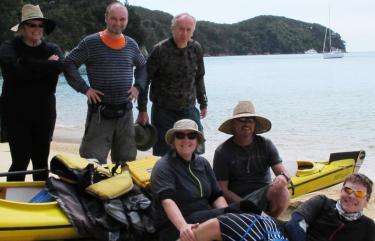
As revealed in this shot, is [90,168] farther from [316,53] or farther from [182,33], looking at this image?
[316,53]

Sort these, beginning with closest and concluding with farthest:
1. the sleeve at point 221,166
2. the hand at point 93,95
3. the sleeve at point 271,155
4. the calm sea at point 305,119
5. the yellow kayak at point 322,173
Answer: the sleeve at point 221,166 < the sleeve at point 271,155 < the hand at point 93,95 < the yellow kayak at point 322,173 < the calm sea at point 305,119

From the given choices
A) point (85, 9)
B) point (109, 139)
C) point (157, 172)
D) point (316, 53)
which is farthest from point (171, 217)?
point (316, 53)

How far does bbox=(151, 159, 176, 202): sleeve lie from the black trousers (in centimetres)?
123

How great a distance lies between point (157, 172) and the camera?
3457 mm

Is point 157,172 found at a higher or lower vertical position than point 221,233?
higher

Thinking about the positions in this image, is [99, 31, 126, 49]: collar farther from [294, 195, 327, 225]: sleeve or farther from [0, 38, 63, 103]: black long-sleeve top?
[294, 195, 327, 225]: sleeve

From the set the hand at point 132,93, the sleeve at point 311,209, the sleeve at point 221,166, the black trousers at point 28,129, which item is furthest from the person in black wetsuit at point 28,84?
the sleeve at point 311,209

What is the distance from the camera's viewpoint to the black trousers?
4.11m

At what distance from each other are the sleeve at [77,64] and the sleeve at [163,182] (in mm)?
1248

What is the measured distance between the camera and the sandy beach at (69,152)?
548cm

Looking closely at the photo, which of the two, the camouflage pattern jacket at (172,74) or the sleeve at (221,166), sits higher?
the camouflage pattern jacket at (172,74)

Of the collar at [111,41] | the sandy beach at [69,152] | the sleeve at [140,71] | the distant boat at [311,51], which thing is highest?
the collar at [111,41]

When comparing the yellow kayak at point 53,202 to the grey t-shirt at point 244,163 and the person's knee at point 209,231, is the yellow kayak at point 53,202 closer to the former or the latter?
the grey t-shirt at point 244,163

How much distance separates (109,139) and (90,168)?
808 mm
